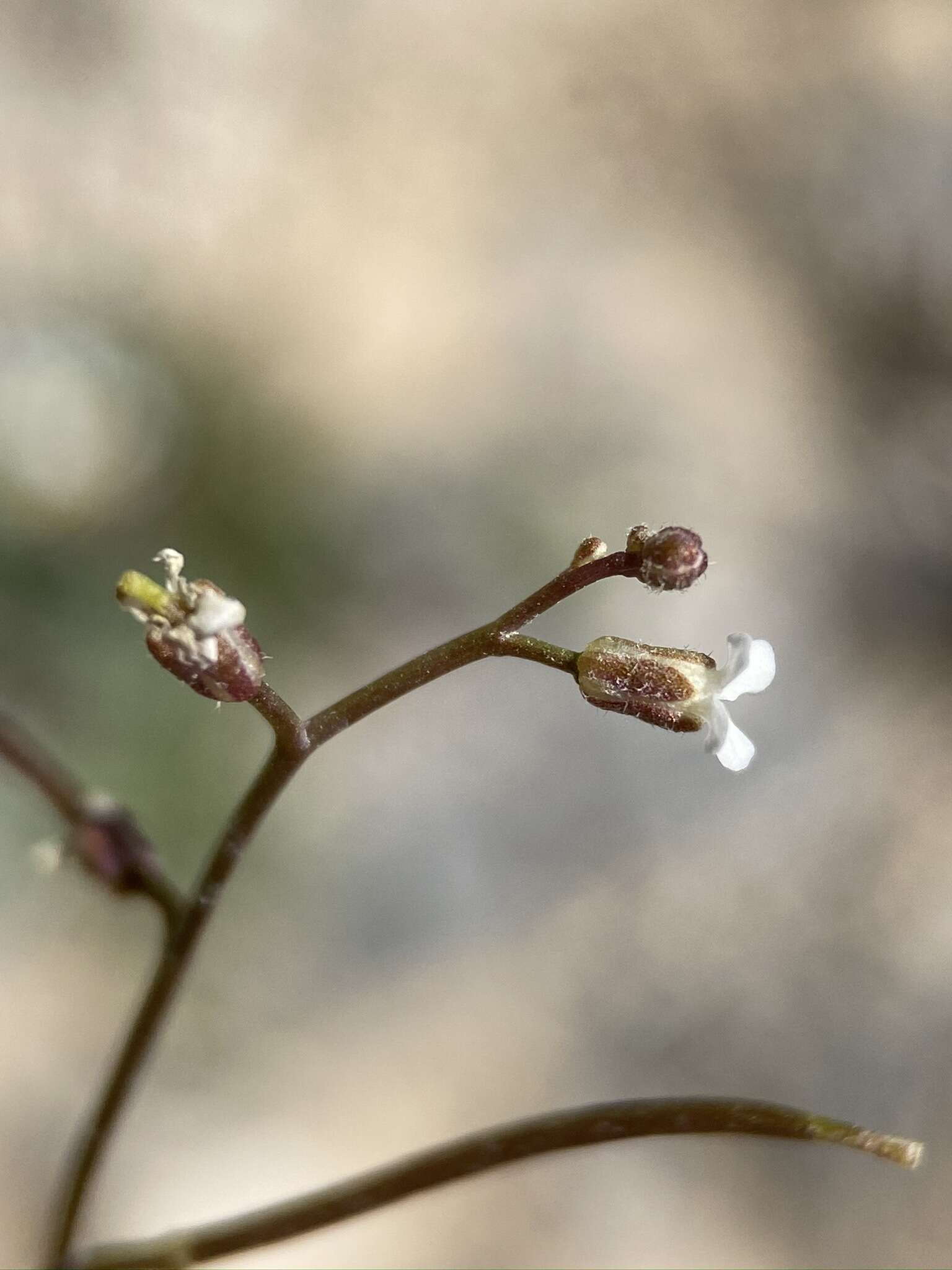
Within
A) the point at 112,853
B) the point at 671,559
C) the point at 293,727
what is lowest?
the point at 112,853

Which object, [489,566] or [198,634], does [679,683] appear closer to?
[198,634]

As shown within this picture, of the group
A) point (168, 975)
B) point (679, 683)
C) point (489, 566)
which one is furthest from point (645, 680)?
point (489, 566)

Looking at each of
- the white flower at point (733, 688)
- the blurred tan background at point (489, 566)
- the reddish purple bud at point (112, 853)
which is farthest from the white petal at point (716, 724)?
the blurred tan background at point (489, 566)

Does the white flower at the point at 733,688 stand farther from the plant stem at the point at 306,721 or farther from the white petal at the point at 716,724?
the plant stem at the point at 306,721

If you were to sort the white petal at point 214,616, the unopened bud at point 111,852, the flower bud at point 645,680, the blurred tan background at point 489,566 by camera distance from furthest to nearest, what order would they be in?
the blurred tan background at point 489,566, the unopened bud at point 111,852, the flower bud at point 645,680, the white petal at point 214,616

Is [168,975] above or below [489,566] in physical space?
below
